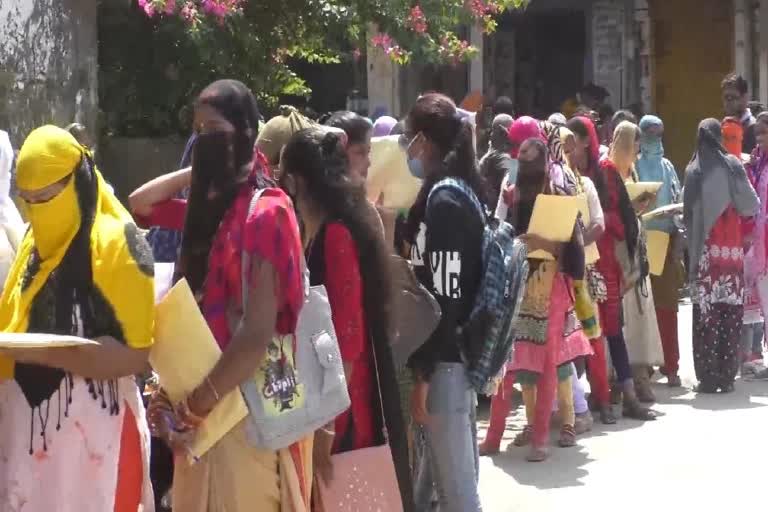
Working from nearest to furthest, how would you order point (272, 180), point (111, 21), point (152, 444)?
1. point (272, 180)
2. point (152, 444)
3. point (111, 21)

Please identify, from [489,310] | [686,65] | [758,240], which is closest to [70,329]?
[489,310]

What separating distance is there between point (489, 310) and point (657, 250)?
13.5 feet

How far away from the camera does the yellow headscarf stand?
10.6 feet

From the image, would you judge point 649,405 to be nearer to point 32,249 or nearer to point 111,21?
point 111,21

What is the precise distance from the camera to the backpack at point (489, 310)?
4.62 metres

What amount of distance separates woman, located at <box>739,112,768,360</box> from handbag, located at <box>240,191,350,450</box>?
570cm

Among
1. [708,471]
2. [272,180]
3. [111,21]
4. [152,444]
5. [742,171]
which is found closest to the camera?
[272,180]

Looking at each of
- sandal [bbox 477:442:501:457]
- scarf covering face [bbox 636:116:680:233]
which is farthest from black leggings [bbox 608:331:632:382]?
scarf covering face [bbox 636:116:680:233]

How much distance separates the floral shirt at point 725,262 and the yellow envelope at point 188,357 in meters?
5.60

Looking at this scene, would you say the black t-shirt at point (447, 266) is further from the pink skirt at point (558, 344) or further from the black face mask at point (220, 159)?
the pink skirt at point (558, 344)

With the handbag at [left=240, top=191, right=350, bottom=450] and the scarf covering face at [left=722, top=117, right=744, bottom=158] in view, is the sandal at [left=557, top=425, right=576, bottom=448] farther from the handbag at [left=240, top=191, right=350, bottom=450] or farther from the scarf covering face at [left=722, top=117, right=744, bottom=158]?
the handbag at [left=240, top=191, right=350, bottom=450]

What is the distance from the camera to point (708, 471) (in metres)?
6.60

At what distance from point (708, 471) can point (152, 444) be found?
3.48 m

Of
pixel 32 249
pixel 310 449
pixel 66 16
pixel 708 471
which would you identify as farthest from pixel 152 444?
pixel 66 16
